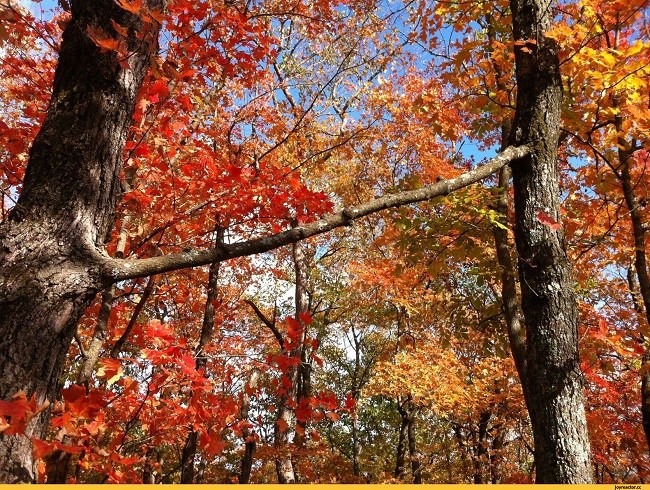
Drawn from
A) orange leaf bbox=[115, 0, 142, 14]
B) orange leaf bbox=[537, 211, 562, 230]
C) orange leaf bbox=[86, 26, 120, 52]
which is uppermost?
orange leaf bbox=[115, 0, 142, 14]

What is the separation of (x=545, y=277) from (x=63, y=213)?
291 centimetres

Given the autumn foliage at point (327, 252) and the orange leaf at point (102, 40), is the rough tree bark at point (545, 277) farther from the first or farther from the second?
the orange leaf at point (102, 40)

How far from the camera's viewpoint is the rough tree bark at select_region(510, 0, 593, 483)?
2877mm

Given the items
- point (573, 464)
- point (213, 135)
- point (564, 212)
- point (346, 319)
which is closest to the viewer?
point (573, 464)

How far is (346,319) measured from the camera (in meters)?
23.1

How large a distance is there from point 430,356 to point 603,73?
11356 mm

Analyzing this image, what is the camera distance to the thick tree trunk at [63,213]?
5.27ft

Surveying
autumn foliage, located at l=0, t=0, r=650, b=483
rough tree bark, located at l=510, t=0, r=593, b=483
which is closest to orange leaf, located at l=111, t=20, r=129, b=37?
autumn foliage, located at l=0, t=0, r=650, b=483

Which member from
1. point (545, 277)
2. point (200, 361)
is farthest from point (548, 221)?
point (200, 361)

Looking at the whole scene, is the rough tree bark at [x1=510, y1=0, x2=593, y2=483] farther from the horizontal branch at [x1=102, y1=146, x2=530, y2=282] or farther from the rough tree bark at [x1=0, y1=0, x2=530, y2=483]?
the rough tree bark at [x1=0, y1=0, x2=530, y2=483]

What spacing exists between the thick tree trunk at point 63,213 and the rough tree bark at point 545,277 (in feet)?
8.83

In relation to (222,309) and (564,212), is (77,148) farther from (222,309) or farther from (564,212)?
(222,309)

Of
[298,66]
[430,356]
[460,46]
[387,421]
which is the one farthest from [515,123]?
[387,421]

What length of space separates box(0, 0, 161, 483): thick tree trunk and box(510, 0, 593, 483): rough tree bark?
106 inches
